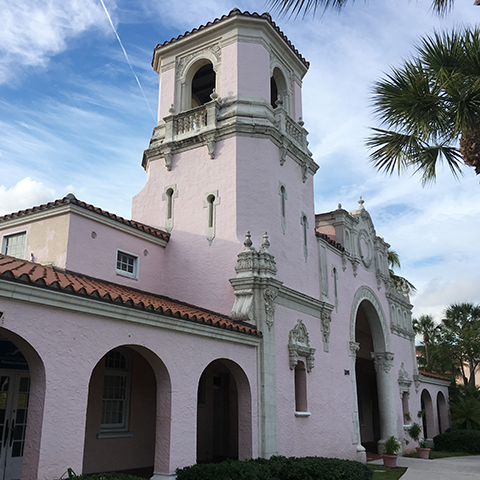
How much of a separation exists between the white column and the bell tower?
854cm

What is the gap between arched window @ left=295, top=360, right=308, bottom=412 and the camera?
643 inches

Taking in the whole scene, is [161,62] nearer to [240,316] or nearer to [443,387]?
[240,316]

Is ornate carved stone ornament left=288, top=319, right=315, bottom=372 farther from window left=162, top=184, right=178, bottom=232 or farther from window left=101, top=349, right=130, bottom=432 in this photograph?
window left=162, top=184, right=178, bottom=232

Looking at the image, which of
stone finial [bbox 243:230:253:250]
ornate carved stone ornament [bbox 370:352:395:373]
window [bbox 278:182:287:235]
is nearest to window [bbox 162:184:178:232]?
stone finial [bbox 243:230:253:250]

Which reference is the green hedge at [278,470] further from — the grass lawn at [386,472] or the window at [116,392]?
the grass lawn at [386,472]

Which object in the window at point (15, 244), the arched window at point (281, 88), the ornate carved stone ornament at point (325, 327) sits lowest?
the ornate carved stone ornament at point (325, 327)

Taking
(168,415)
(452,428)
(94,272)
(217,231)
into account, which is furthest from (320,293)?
(452,428)

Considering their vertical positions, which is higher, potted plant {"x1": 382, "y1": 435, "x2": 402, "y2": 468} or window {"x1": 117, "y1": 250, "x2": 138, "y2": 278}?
window {"x1": 117, "y1": 250, "x2": 138, "y2": 278}

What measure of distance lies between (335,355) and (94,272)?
942 cm

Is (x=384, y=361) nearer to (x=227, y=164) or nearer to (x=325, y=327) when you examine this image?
(x=325, y=327)

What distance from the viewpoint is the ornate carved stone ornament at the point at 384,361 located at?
2500 cm

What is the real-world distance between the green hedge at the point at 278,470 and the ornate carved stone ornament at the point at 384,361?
43.8 ft

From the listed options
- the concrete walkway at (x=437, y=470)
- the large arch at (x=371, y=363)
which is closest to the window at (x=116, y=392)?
the concrete walkway at (x=437, y=470)

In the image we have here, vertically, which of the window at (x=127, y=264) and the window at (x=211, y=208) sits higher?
the window at (x=211, y=208)
